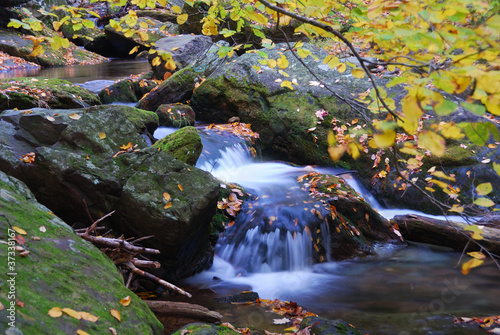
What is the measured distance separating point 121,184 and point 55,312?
2333mm

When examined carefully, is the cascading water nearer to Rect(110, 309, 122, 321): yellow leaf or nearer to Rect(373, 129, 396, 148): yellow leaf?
Rect(110, 309, 122, 321): yellow leaf

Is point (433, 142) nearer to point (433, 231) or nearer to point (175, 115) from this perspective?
point (433, 231)

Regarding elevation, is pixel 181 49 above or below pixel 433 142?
above

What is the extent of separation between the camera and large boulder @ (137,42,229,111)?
9.22 meters

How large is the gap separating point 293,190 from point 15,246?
15.8ft

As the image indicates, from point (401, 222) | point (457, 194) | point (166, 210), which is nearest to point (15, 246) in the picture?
point (166, 210)

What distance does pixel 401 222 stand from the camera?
6293 mm

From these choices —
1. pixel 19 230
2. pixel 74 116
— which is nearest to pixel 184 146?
pixel 74 116

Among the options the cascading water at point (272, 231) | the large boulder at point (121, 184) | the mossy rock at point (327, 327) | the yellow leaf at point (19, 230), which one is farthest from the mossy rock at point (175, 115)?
the yellow leaf at point (19, 230)

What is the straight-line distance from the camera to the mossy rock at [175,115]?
841cm

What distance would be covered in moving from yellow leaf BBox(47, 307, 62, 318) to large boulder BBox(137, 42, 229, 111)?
755cm

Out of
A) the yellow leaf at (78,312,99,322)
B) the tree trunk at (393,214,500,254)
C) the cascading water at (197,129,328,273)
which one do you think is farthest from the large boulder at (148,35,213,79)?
the yellow leaf at (78,312,99,322)

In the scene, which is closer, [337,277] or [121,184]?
[121,184]

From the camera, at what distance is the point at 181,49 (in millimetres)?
11633
